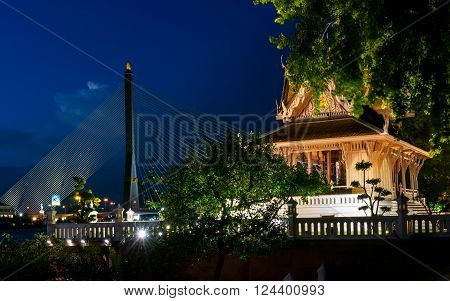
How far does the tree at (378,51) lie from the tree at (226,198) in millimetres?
2219

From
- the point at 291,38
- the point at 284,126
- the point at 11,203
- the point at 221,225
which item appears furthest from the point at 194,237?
the point at 11,203

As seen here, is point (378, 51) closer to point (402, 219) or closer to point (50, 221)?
point (402, 219)

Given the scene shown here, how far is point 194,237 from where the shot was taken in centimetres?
1223

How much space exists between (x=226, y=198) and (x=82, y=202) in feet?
33.8

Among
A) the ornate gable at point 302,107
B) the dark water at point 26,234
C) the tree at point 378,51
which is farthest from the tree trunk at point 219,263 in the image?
the ornate gable at point 302,107

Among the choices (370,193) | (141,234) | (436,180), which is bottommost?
(141,234)

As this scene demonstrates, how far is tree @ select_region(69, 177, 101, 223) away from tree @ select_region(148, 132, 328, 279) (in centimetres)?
803

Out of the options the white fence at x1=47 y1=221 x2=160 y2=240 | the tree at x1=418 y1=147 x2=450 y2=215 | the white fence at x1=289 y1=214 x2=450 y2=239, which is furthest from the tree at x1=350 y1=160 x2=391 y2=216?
the tree at x1=418 y1=147 x2=450 y2=215

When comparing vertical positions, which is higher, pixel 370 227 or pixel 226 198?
pixel 226 198

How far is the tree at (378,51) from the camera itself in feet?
32.5

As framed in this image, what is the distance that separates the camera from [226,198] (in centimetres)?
1250

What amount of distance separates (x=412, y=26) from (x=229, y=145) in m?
4.98

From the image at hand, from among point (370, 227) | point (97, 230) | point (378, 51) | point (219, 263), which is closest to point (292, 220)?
point (370, 227)

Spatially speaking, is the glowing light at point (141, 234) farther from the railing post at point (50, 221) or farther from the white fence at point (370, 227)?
the white fence at point (370, 227)
